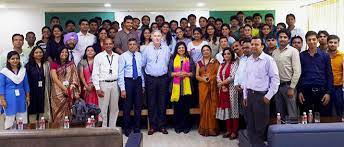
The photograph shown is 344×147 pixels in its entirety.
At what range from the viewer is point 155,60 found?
226 inches

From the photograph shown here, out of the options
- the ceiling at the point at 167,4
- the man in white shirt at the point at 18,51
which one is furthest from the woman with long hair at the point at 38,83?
the ceiling at the point at 167,4

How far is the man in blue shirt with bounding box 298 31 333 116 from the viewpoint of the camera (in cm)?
488

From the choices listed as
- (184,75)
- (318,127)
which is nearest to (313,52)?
(184,75)

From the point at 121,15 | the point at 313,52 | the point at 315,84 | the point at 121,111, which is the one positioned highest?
the point at 121,15

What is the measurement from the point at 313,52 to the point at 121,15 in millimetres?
6701

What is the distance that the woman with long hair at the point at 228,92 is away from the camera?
5465mm

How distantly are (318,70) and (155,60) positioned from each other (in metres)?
2.26

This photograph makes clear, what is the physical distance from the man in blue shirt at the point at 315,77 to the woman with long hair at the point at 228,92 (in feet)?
2.98

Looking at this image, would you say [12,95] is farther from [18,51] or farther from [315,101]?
[315,101]

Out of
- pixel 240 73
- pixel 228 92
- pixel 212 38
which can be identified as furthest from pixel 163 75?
pixel 240 73

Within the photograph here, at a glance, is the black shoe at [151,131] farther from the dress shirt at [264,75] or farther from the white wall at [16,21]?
the white wall at [16,21]

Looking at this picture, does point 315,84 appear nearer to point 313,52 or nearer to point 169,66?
point 313,52

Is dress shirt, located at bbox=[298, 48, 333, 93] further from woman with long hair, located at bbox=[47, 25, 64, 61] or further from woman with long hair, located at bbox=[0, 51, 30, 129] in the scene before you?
woman with long hair, located at bbox=[0, 51, 30, 129]

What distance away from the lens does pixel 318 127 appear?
2695mm
